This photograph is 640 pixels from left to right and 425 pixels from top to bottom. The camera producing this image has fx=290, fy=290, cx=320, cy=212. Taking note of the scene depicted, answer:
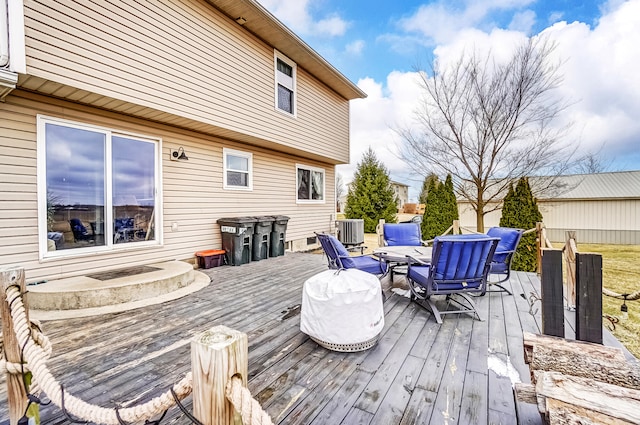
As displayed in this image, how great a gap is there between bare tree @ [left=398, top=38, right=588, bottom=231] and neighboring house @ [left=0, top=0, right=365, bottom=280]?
417 cm

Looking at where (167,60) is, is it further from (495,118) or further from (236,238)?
(495,118)

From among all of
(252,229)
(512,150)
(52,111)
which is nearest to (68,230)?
(52,111)

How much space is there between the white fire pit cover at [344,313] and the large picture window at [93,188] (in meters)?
4.18

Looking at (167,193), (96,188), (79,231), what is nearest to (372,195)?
(167,193)

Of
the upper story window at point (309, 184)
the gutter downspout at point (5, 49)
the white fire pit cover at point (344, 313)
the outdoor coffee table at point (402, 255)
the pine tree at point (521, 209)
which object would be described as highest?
the gutter downspout at point (5, 49)

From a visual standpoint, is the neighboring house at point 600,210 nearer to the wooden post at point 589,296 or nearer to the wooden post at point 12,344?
the wooden post at point 589,296

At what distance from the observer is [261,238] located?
724 cm

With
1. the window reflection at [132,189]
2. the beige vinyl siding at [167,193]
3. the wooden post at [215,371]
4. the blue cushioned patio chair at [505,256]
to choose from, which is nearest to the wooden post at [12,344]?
the wooden post at [215,371]

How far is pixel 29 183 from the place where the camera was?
415 cm

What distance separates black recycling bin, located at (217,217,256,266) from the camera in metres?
6.60

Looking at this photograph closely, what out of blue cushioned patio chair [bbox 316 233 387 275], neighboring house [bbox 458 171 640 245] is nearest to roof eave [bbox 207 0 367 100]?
blue cushioned patio chair [bbox 316 233 387 275]

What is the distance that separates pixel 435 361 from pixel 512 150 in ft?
28.0

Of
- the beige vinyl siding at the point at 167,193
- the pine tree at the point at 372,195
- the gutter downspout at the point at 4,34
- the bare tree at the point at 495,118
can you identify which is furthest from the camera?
the pine tree at the point at 372,195

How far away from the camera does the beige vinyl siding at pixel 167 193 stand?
402 centimetres
